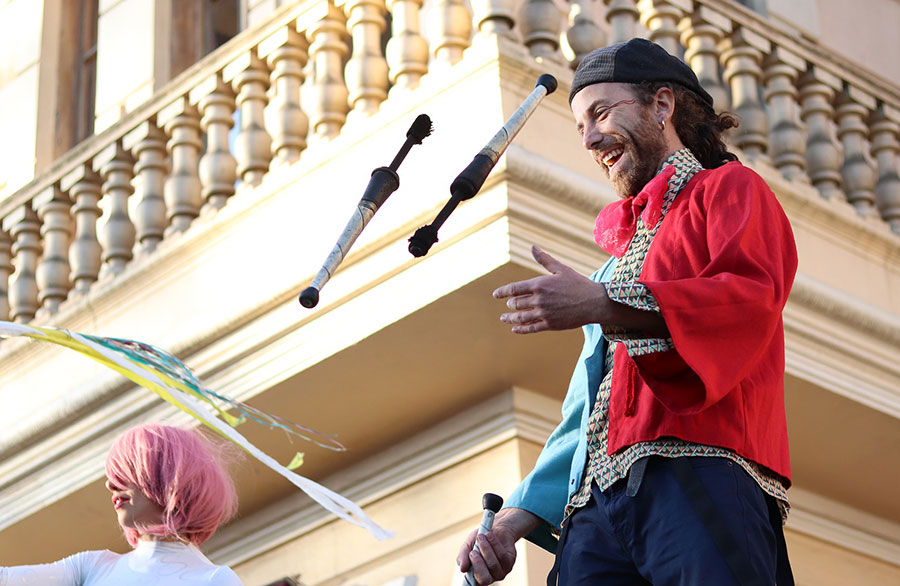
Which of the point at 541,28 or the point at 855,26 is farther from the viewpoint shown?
the point at 855,26

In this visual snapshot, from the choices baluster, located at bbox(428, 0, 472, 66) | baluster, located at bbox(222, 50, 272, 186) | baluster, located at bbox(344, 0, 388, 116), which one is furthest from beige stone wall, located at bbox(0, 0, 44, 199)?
baluster, located at bbox(428, 0, 472, 66)

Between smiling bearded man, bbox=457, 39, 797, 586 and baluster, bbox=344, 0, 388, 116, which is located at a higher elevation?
baluster, bbox=344, 0, 388, 116

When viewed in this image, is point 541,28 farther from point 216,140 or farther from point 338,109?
point 216,140

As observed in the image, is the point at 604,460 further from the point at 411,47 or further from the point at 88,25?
the point at 88,25

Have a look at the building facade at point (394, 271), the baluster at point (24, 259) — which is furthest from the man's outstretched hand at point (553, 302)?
the baluster at point (24, 259)

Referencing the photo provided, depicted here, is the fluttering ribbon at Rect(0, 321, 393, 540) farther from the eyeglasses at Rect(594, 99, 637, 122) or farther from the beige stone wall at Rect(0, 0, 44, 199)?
the beige stone wall at Rect(0, 0, 44, 199)

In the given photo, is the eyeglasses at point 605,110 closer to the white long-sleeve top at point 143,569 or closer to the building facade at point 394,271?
the white long-sleeve top at point 143,569

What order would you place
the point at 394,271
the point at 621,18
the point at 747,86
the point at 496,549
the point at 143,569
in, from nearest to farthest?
the point at 496,549 < the point at 143,569 < the point at 394,271 < the point at 621,18 < the point at 747,86

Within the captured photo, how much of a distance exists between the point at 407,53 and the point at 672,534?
11.3ft

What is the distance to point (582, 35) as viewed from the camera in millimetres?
6066

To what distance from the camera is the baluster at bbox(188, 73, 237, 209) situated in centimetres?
664

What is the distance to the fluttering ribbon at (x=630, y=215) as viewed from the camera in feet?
10.7

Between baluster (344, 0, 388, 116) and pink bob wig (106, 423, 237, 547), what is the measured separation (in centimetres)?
253

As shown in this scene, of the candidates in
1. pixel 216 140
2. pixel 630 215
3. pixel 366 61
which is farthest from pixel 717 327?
pixel 216 140
